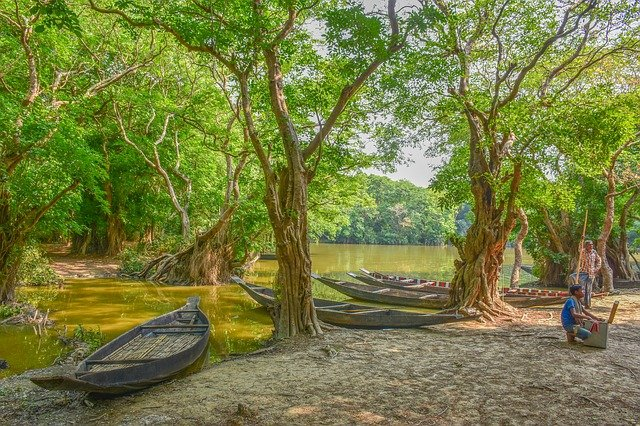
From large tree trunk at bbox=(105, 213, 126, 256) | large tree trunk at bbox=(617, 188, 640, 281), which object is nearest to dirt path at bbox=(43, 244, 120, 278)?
large tree trunk at bbox=(105, 213, 126, 256)

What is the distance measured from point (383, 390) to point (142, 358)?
3583 mm

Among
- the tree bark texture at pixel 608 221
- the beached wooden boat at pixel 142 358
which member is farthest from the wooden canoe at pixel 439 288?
the beached wooden boat at pixel 142 358

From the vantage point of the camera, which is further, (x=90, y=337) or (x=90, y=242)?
(x=90, y=242)

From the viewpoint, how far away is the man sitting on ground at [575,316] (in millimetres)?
7653

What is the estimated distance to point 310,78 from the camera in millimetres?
11797

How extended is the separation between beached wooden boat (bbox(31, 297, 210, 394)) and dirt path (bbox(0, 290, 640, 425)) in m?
0.25

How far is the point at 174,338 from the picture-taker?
805 cm

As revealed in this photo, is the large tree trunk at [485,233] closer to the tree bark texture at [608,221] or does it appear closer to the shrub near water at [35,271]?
the tree bark texture at [608,221]

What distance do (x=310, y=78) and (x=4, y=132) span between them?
731 centimetres

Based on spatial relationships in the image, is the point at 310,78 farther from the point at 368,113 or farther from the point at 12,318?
the point at 12,318

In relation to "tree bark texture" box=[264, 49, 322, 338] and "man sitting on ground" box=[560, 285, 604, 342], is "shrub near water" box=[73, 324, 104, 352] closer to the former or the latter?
"tree bark texture" box=[264, 49, 322, 338]

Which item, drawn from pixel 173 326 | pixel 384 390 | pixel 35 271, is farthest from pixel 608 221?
pixel 35 271

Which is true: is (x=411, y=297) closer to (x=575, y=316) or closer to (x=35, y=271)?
(x=575, y=316)

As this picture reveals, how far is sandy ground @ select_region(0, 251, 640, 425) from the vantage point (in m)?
4.98
